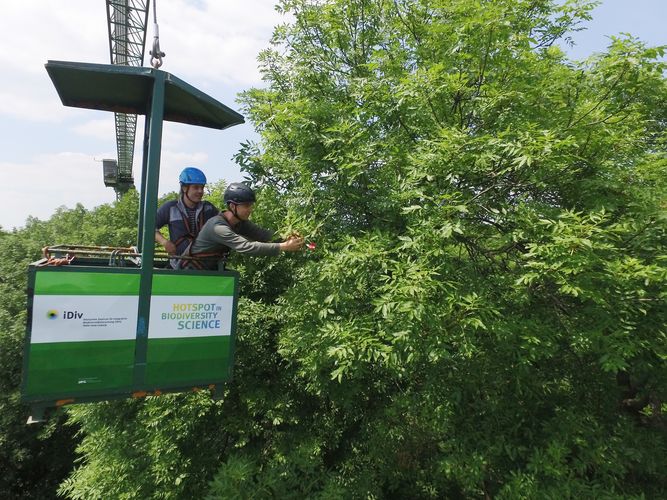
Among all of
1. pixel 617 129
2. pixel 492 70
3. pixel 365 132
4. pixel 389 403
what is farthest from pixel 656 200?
pixel 389 403

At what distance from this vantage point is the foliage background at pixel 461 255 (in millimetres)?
4055

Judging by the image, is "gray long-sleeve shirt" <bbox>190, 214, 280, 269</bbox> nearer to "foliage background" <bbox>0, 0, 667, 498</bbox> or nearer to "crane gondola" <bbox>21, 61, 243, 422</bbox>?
"crane gondola" <bbox>21, 61, 243, 422</bbox>

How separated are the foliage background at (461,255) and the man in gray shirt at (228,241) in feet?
1.64

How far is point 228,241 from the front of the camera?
3.82 meters

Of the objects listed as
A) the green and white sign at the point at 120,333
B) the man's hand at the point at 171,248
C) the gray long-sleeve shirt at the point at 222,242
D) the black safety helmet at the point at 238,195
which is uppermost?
the black safety helmet at the point at 238,195

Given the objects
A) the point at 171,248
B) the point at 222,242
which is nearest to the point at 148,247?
the point at 222,242

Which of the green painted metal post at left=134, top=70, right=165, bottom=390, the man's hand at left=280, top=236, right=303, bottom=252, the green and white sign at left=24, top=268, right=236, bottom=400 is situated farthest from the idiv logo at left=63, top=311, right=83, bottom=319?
the man's hand at left=280, top=236, right=303, bottom=252

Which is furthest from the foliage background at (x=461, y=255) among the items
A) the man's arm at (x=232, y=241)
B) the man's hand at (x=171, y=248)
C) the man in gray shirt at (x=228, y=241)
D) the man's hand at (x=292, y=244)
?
the man's hand at (x=171, y=248)

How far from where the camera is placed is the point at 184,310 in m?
3.57

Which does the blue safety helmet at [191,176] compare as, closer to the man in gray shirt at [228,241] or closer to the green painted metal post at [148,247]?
the man in gray shirt at [228,241]

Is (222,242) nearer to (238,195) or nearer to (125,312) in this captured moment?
(238,195)

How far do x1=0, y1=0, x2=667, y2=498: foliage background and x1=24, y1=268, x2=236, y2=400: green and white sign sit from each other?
115cm

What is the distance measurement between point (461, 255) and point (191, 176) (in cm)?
337

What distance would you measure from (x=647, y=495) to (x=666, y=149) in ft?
16.4
